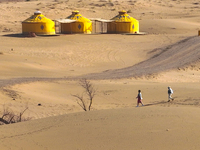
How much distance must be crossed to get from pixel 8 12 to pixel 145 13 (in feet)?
56.3

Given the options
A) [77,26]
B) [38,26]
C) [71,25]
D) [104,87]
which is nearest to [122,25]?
[77,26]

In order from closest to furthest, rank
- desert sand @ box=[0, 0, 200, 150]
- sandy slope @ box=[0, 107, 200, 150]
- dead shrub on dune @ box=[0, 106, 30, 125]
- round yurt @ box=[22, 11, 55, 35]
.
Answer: sandy slope @ box=[0, 107, 200, 150]
desert sand @ box=[0, 0, 200, 150]
dead shrub on dune @ box=[0, 106, 30, 125]
round yurt @ box=[22, 11, 55, 35]

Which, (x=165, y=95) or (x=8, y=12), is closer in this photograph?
(x=165, y=95)

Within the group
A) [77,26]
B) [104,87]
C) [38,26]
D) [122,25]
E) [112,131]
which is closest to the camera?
[112,131]

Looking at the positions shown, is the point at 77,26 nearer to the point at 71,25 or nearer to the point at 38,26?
the point at 71,25

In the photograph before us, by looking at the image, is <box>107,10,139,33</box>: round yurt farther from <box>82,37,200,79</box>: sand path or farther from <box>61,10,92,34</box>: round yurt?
<box>82,37,200,79</box>: sand path

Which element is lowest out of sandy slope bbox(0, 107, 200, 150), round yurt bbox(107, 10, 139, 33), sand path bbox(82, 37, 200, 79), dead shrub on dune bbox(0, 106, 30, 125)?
round yurt bbox(107, 10, 139, 33)

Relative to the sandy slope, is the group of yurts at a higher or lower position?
lower

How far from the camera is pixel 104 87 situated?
59.0 ft

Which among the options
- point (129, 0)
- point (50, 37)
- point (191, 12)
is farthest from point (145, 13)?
point (50, 37)

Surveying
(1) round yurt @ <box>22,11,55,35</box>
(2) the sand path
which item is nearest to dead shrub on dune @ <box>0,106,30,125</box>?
(2) the sand path

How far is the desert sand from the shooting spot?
27.6 ft

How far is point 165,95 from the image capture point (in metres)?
16.3

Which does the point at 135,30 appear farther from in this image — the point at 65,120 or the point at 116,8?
the point at 65,120
